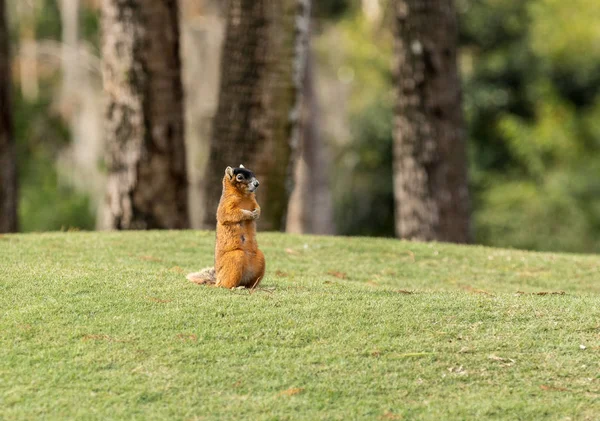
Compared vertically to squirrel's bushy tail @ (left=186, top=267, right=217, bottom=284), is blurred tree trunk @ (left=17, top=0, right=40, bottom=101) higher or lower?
higher

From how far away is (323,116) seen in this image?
2880 centimetres

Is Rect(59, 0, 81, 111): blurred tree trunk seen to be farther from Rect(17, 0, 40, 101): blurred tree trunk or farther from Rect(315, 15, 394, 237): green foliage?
Rect(315, 15, 394, 237): green foliage

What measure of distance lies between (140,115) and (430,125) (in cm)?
397

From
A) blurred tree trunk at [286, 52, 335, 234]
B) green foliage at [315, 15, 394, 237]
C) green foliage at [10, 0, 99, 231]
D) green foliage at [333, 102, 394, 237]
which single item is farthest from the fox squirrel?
green foliage at [10, 0, 99, 231]

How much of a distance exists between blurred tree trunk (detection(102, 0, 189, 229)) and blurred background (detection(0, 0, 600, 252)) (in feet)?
0.07

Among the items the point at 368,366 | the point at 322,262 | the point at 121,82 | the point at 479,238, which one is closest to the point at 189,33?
the point at 479,238

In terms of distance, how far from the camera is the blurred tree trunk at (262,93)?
12.3 meters

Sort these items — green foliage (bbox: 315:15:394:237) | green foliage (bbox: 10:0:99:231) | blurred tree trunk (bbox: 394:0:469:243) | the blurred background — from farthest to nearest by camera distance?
green foliage (bbox: 10:0:99:231) → green foliage (bbox: 315:15:394:237) → blurred tree trunk (bbox: 394:0:469:243) → the blurred background

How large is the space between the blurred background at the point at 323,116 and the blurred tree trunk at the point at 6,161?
0.09 metres

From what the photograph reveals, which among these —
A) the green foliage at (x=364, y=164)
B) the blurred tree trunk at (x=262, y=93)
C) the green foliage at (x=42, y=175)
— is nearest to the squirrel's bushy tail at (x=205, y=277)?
the blurred tree trunk at (x=262, y=93)

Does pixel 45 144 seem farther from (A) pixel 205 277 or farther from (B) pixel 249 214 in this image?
(B) pixel 249 214

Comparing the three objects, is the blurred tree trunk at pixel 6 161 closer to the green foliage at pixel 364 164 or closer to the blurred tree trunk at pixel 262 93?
the blurred tree trunk at pixel 262 93

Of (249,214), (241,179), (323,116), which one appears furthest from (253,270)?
(323,116)

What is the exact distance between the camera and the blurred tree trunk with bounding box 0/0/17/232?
14.3 meters
